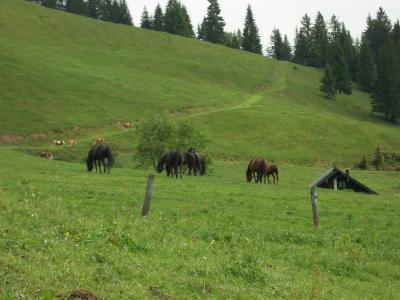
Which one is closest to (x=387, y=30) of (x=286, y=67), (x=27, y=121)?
(x=286, y=67)

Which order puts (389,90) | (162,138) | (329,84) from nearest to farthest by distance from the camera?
(162,138) → (389,90) → (329,84)

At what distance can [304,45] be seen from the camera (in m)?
175

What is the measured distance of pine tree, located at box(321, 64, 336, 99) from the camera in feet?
413

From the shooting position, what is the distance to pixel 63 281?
9.28 metres

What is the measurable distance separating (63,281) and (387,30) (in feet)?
571

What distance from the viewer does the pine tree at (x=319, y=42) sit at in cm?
16264

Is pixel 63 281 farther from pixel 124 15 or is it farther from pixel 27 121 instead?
pixel 124 15

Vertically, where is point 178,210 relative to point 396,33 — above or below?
below

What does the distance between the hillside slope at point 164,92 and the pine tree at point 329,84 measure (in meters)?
2.98

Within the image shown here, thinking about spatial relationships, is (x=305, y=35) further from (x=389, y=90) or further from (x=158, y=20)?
(x=389, y=90)

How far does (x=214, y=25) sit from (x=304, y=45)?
1173 inches

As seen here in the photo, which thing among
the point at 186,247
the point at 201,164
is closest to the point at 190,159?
the point at 201,164

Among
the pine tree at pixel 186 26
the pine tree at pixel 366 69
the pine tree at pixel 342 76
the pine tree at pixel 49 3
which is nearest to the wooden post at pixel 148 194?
the pine tree at pixel 342 76

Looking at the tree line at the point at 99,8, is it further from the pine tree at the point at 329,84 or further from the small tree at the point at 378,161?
the small tree at the point at 378,161
